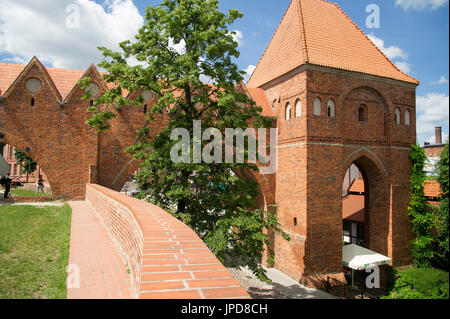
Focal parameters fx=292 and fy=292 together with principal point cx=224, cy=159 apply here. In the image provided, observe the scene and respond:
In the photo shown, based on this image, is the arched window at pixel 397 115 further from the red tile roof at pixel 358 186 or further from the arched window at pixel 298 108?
the arched window at pixel 298 108

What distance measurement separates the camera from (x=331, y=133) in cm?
1278

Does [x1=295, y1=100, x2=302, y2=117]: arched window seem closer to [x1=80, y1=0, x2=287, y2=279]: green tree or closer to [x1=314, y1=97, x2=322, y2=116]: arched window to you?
[x1=314, y1=97, x2=322, y2=116]: arched window

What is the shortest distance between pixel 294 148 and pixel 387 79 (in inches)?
239

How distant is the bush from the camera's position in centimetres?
962

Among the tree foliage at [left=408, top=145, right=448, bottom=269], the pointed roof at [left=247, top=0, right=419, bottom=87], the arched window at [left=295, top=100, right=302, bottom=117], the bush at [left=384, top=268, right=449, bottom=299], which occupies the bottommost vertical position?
the bush at [left=384, top=268, right=449, bottom=299]

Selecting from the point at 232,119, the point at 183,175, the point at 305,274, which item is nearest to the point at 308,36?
the point at 232,119

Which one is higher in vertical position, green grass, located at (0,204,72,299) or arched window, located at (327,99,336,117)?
arched window, located at (327,99,336,117)

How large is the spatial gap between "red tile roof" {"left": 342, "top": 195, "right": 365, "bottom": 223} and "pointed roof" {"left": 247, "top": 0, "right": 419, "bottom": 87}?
725cm

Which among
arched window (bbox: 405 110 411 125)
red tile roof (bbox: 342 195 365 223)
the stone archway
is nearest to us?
the stone archway

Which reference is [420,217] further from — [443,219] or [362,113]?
[362,113]

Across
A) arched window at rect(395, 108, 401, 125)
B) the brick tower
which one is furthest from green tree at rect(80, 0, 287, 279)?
arched window at rect(395, 108, 401, 125)

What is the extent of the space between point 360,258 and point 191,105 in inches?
381

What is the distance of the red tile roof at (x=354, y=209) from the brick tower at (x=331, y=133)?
1168mm

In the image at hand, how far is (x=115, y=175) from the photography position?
14.5m
